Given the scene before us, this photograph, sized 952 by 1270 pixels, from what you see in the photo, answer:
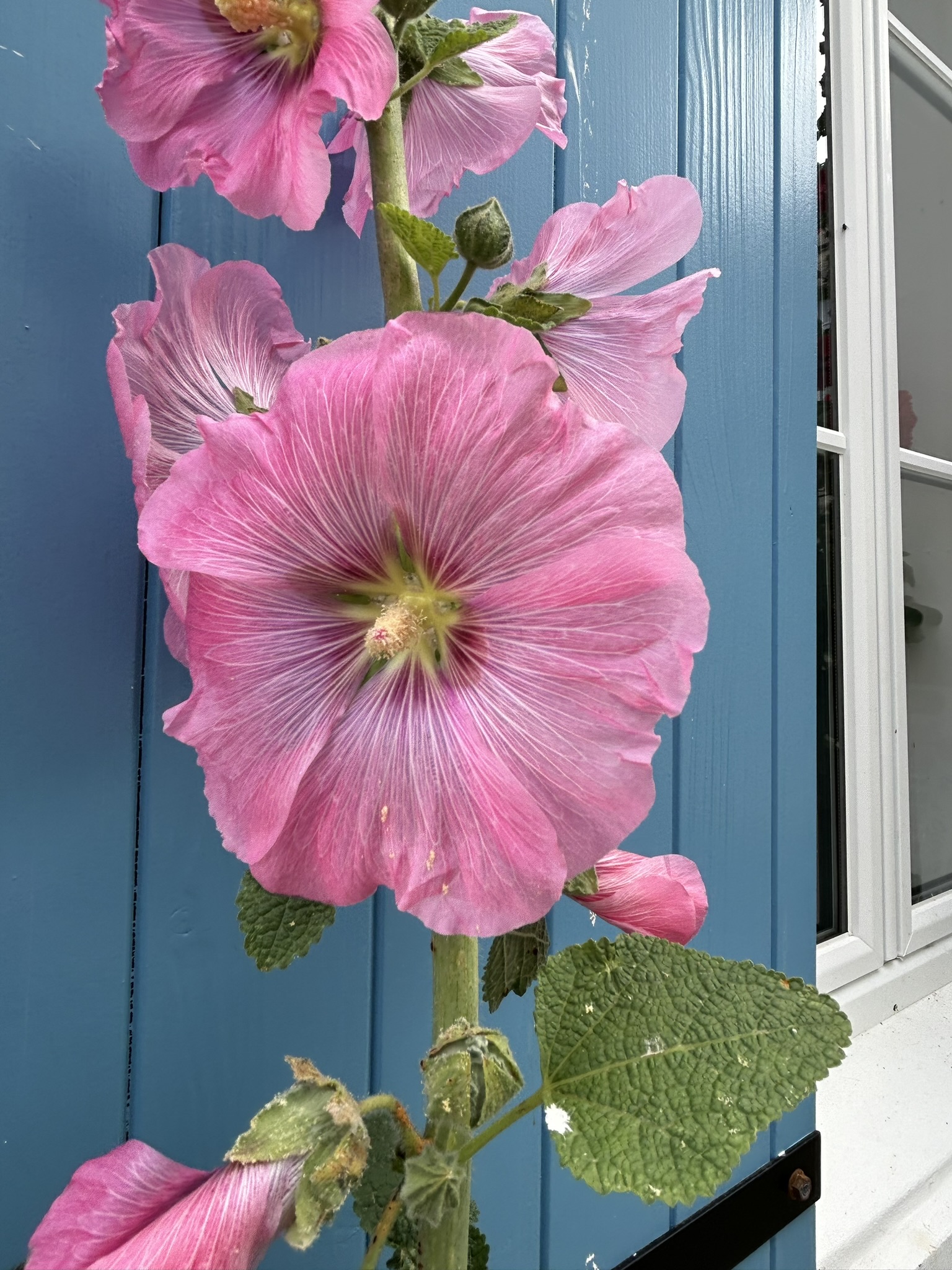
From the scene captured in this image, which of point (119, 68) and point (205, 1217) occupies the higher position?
point (119, 68)

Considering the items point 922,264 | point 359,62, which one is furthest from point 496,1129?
point 922,264

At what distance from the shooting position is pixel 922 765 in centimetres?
145

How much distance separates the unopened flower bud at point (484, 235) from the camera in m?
0.33

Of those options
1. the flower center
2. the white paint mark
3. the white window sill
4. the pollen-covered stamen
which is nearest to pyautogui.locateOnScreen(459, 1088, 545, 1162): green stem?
the white paint mark

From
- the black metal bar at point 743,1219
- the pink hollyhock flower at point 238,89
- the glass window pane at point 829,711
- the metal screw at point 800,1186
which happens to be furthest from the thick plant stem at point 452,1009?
the glass window pane at point 829,711

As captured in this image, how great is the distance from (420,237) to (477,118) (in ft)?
0.55

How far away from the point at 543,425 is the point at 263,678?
12 centimetres

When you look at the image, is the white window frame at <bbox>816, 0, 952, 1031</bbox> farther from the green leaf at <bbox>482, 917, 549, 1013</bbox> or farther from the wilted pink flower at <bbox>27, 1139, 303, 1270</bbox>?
the wilted pink flower at <bbox>27, 1139, 303, 1270</bbox>

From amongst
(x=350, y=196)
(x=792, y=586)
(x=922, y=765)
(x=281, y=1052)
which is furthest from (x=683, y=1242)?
(x=922, y=765)

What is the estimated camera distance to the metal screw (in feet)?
2.70

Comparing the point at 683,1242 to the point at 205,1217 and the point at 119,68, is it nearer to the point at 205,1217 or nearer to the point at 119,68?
the point at 205,1217

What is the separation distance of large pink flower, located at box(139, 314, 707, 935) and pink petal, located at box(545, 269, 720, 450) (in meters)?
0.15

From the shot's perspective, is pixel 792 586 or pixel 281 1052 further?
pixel 792 586

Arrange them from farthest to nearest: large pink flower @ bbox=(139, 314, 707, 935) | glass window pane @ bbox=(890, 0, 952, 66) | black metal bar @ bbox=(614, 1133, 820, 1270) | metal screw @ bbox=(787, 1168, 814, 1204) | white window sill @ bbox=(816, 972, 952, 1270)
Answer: glass window pane @ bbox=(890, 0, 952, 66), white window sill @ bbox=(816, 972, 952, 1270), metal screw @ bbox=(787, 1168, 814, 1204), black metal bar @ bbox=(614, 1133, 820, 1270), large pink flower @ bbox=(139, 314, 707, 935)
